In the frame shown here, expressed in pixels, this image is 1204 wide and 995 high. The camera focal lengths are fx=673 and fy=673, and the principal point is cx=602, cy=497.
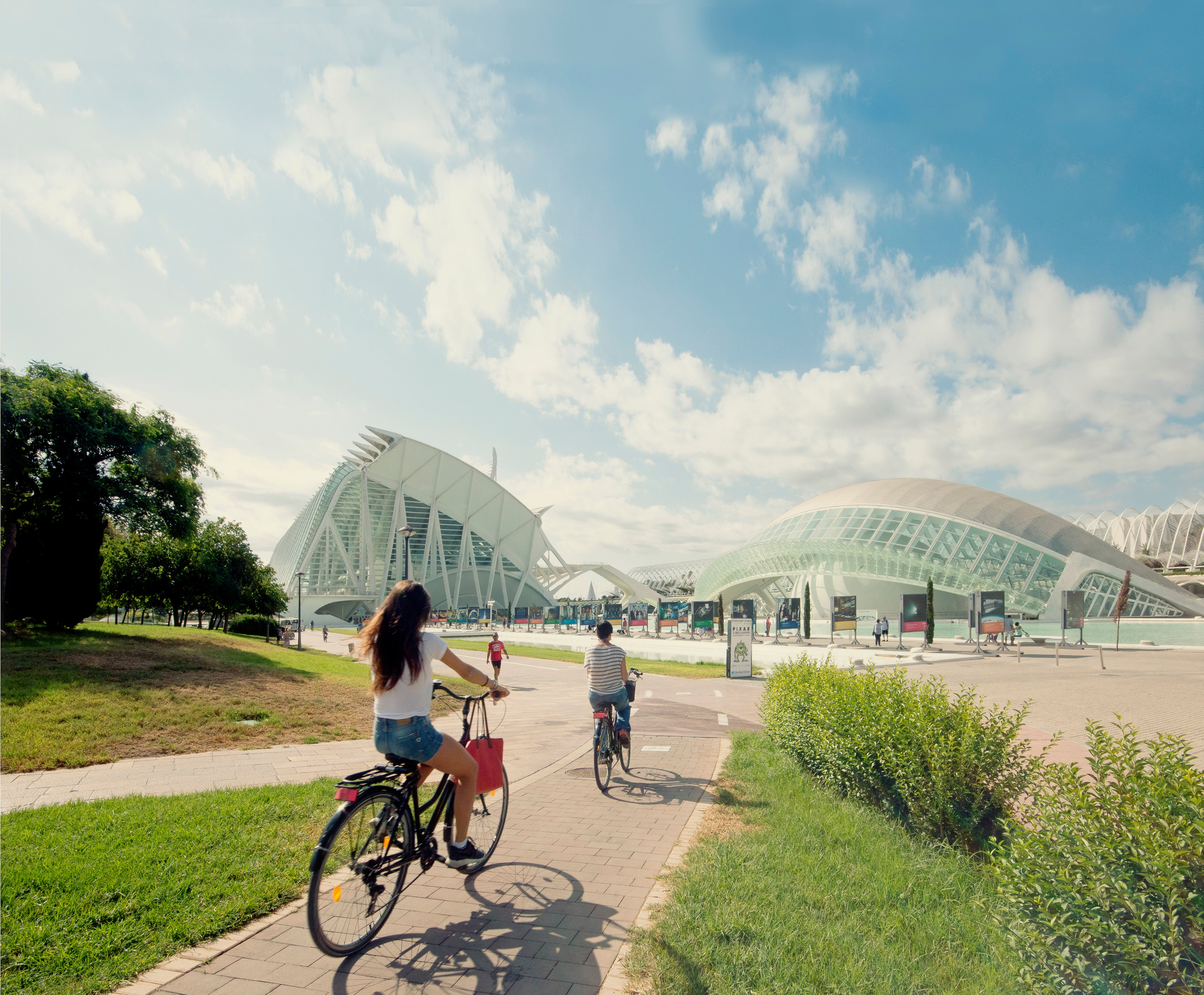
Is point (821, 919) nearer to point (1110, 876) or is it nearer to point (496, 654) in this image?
point (1110, 876)

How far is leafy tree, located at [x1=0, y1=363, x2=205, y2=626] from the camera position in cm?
1806

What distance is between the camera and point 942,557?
47.6m

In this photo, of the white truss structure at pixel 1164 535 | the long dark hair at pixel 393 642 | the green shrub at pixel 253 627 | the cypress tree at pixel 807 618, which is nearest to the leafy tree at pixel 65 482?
the long dark hair at pixel 393 642

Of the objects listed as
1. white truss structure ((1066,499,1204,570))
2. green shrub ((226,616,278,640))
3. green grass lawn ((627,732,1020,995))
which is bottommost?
green shrub ((226,616,278,640))

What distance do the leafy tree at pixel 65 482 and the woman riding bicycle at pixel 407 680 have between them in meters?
19.0

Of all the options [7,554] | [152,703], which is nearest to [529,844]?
[152,703]

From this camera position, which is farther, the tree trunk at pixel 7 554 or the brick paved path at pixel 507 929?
the tree trunk at pixel 7 554

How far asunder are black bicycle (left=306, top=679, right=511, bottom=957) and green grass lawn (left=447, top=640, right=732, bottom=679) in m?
12.5

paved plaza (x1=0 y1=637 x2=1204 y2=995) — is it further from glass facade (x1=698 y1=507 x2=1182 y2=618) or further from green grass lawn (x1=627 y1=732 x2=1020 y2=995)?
glass facade (x1=698 y1=507 x2=1182 y2=618)

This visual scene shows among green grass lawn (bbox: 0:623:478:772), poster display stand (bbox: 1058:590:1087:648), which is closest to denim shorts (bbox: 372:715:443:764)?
green grass lawn (bbox: 0:623:478:772)

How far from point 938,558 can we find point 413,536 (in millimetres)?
52080

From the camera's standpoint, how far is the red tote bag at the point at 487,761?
4.58m

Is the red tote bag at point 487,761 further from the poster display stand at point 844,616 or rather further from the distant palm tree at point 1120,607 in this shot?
the distant palm tree at point 1120,607

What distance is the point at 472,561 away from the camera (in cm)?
8375
